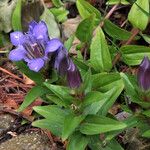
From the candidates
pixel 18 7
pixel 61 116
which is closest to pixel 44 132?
pixel 61 116

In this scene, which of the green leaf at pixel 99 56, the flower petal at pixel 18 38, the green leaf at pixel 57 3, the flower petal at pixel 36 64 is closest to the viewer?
the flower petal at pixel 36 64

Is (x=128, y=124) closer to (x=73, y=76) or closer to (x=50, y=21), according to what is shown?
(x=73, y=76)

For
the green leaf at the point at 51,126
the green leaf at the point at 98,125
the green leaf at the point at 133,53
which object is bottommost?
the green leaf at the point at 133,53

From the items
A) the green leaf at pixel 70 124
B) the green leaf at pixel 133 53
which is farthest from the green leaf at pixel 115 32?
the green leaf at pixel 70 124

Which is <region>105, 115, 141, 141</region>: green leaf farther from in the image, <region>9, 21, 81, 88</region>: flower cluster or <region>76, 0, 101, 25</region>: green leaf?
<region>76, 0, 101, 25</region>: green leaf

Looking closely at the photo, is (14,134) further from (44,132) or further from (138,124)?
(138,124)

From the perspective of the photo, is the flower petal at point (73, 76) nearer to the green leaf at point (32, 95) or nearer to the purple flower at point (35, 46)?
the purple flower at point (35, 46)

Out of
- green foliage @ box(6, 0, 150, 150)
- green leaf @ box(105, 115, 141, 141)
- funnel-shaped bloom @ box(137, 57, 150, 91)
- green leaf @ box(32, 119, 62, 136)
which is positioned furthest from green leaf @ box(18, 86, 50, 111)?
funnel-shaped bloom @ box(137, 57, 150, 91)
